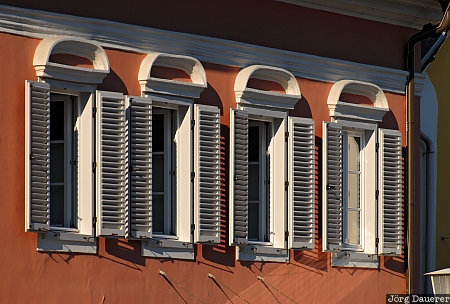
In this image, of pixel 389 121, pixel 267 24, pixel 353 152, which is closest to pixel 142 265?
pixel 267 24

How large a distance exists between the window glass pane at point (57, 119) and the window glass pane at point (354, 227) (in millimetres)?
4366

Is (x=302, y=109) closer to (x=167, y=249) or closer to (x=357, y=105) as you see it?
(x=357, y=105)

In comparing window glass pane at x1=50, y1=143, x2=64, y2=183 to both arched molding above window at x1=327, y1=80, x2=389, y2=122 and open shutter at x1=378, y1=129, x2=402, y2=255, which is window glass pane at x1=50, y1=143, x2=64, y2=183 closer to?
arched molding above window at x1=327, y1=80, x2=389, y2=122

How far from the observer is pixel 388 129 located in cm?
2103

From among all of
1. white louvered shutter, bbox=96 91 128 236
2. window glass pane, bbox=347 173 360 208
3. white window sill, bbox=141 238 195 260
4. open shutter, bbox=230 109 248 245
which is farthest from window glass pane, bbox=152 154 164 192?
window glass pane, bbox=347 173 360 208

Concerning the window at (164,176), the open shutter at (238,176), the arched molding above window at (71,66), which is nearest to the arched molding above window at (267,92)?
the open shutter at (238,176)

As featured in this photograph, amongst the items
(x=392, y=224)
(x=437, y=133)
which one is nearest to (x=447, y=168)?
(x=437, y=133)

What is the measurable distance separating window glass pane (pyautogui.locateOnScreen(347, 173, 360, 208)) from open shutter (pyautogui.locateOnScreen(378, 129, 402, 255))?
251 millimetres

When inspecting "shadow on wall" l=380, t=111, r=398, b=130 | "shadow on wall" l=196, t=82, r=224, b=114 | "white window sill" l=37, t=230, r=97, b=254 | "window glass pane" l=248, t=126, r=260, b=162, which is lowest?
"white window sill" l=37, t=230, r=97, b=254

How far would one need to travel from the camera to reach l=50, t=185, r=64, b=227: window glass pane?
57.8 ft

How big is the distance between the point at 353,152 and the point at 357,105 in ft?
1.99

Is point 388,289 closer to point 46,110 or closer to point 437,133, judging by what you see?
point 437,133

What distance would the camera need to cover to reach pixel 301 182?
1986 cm

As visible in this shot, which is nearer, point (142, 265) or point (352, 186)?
point (142, 265)
